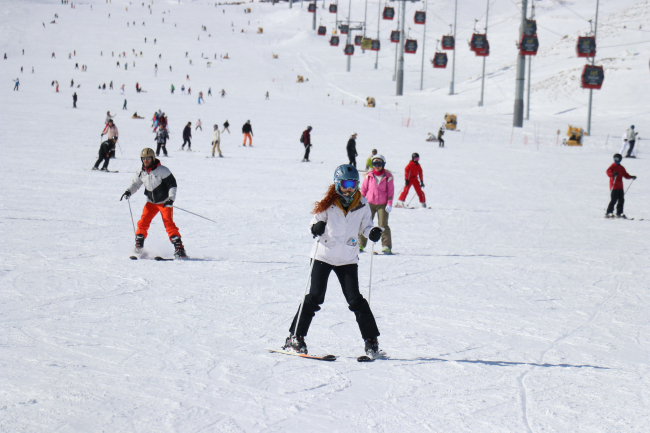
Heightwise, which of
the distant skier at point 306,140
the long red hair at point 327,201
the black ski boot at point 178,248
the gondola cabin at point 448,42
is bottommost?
the black ski boot at point 178,248

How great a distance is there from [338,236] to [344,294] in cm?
42

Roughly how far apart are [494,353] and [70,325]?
344cm

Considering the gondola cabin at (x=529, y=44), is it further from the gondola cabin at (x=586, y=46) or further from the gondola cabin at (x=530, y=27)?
the gondola cabin at (x=586, y=46)

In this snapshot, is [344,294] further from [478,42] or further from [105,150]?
[478,42]

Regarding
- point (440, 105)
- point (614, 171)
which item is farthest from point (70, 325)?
point (440, 105)

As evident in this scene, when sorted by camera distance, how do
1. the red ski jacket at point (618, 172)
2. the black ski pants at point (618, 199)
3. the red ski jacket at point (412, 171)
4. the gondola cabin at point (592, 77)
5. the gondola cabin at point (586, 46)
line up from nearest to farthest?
the red ski jacket at point (412, 171) → the red ski jacket at point (618, 172) → the black ski pants at point (618, 199) → the gondola cabin at point (592, 77) → the gondola cabin at point (586, 46)

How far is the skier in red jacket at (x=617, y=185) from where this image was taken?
551 inches

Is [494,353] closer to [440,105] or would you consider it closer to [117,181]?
[117,181]

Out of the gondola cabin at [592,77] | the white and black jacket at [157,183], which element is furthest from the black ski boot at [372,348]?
the gondola cabin at [592,77]

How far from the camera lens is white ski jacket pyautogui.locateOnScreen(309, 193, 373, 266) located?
4.78 m

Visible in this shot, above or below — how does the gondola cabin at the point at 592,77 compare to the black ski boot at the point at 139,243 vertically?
above

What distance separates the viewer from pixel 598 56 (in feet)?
186

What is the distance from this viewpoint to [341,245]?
4.79m

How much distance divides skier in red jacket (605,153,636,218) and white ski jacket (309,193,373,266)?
10769 millimetres
